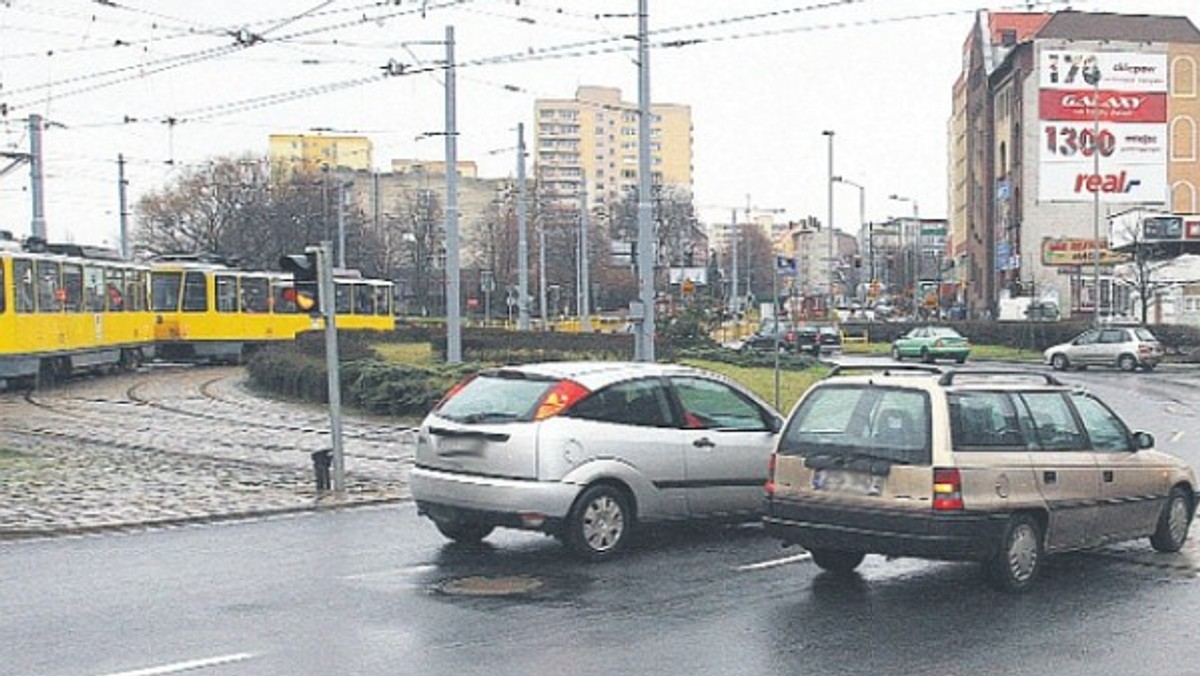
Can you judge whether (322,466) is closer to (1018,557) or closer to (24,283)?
(1018,557)

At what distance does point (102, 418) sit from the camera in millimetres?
24375

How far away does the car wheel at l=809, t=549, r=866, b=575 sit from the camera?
34.1ft

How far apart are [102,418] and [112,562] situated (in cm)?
1410

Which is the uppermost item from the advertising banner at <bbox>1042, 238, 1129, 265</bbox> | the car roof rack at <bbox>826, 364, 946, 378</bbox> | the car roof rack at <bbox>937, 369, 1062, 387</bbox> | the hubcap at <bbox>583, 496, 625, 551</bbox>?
the advertising banner at <bbox>1042, 238, 1129, 265</bbox>

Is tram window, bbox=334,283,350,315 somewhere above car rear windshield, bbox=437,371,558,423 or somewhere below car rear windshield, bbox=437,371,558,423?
above

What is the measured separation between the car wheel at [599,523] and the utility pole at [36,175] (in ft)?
76.8

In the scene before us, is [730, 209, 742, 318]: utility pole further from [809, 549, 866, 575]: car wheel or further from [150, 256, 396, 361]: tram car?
[809, 549, 866, 575]: car wheel

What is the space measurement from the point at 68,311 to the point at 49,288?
1392mm

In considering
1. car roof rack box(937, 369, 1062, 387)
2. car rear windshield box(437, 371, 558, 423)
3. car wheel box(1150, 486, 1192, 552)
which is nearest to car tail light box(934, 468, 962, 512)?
car roof rack box(937, 369, 1062, 387)

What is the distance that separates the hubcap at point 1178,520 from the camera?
11.3m

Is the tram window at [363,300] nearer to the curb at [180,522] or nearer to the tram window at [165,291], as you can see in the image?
the tram window at [165,291]

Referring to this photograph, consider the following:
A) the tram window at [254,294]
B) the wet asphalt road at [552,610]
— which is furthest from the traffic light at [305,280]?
the tram window at [254,294]

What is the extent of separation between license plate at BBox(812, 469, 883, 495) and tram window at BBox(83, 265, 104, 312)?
86.4 ft

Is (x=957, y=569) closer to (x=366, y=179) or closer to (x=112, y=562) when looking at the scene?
(x=112, y=562)
